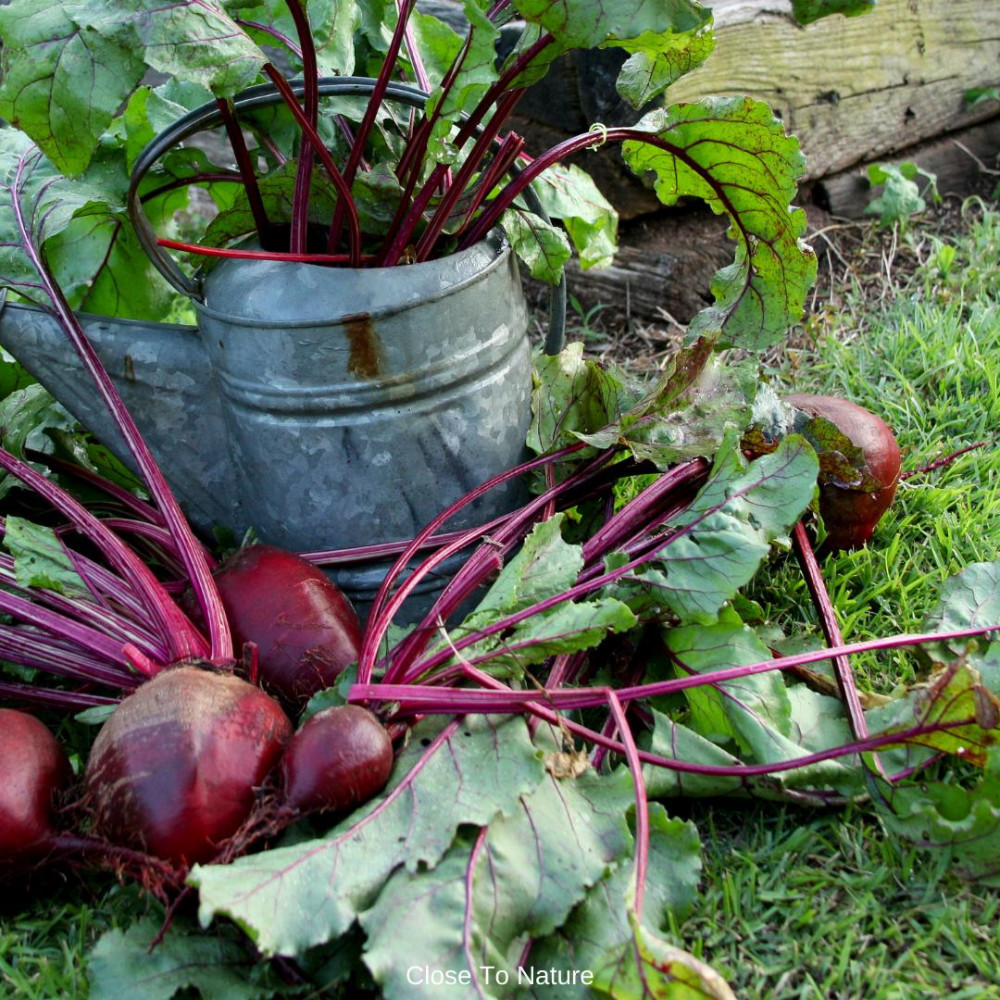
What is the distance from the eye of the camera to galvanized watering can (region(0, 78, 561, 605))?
153cm

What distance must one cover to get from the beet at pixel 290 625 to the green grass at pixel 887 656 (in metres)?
0.56

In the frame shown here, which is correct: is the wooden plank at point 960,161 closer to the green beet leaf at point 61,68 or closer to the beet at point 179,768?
the green beet leaf at point 61,68

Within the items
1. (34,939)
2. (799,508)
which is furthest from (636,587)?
(34,939)

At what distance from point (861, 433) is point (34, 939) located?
1.51m

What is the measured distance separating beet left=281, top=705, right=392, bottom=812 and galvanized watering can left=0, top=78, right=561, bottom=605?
1.65 feet

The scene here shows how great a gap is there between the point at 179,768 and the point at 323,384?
2.09ft

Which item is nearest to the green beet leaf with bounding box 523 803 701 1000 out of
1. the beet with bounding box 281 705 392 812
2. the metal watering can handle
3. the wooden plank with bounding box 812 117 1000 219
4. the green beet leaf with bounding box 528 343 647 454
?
the beet with bounding box 281 705 392 812

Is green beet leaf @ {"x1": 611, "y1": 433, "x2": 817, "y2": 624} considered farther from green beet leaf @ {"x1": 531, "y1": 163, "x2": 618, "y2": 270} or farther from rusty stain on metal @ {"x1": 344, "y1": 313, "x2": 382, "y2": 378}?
green beet leaf @ {"x1": 531, "y1": 163, "x2": 618, "y2": 270}

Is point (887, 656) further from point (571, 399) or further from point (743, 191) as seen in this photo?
point (743, 191)

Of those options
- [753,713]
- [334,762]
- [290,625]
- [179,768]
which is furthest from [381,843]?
[753,713]

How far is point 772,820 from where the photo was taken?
1.35 m

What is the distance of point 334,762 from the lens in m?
1.18

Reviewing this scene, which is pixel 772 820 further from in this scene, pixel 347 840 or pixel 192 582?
pixel 192 582

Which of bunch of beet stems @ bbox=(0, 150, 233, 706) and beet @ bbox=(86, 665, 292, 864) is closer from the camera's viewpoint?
beet @ bbox=(86, 665, 292, 864)
